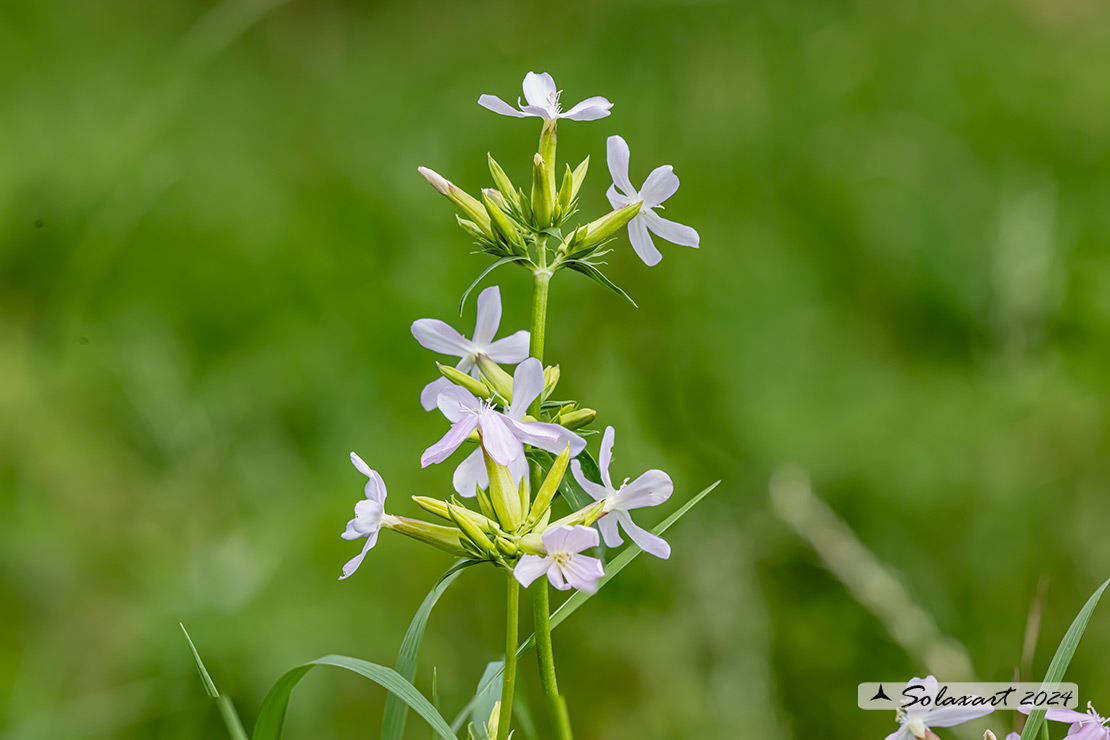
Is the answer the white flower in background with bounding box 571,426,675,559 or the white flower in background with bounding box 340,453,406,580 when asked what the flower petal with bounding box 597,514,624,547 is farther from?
the white flower in background with bounding box 340,453,406,580

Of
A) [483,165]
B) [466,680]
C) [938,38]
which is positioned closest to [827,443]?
[466,680]

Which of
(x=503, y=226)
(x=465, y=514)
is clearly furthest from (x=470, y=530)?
(x=503, y=226)

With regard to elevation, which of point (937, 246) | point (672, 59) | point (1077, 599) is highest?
point (672, 59)

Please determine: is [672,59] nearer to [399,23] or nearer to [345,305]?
[345,305]

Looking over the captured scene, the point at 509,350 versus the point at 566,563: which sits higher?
the point at 509,350

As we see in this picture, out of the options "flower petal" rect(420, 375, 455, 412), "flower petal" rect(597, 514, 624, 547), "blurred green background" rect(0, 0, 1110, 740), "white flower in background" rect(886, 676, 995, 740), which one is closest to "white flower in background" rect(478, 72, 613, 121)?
"flower petal" rect(420, 375, 455, 412)

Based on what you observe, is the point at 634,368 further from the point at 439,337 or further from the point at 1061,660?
the point at 1061,660

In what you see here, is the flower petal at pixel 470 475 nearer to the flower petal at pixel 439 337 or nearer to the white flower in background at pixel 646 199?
the flower petal at pixel 439 337
